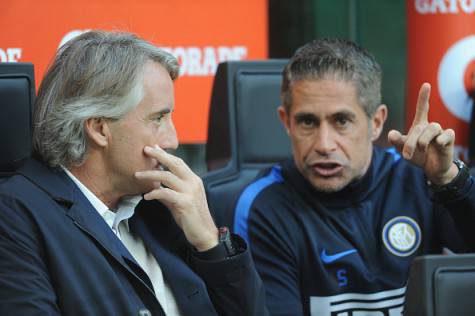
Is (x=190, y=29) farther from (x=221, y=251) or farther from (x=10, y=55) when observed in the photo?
(x=221, y=251)

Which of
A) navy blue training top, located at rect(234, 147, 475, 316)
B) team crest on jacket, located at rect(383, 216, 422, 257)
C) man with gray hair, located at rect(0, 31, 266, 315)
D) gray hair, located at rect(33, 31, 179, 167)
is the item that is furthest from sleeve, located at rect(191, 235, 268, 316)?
team crest on jacket, located at rect(383, 216, 422, 257)

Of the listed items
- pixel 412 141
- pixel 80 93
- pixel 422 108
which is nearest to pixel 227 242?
pixel 80 93

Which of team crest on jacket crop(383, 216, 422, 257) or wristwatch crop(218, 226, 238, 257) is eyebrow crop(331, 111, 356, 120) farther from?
wristwatch crop(218, 226, 238, 257)

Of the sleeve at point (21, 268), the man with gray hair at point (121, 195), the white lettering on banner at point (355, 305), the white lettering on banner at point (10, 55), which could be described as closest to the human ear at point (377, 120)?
the white lettering on banner at point (355, 305)

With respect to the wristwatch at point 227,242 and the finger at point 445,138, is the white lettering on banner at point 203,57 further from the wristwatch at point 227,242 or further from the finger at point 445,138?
the wristwatch at point 227,242

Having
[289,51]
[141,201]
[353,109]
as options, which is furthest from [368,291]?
[289,51]

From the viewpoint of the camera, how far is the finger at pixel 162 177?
2465 mm

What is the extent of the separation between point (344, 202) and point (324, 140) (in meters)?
0.22

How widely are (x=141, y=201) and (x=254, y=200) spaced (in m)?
0.48

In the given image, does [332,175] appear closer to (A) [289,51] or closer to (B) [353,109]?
(B) [353,109]

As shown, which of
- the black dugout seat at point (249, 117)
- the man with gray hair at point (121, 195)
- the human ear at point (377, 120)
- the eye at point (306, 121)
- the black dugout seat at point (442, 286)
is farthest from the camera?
the black dugout seat at point (249, 117)

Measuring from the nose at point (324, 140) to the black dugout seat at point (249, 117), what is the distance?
528 millimetres

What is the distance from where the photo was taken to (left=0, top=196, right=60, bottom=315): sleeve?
215 cm

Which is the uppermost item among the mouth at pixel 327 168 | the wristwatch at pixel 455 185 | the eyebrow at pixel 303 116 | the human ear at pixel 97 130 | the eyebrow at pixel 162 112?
the eyebrow at pixel 162 112
